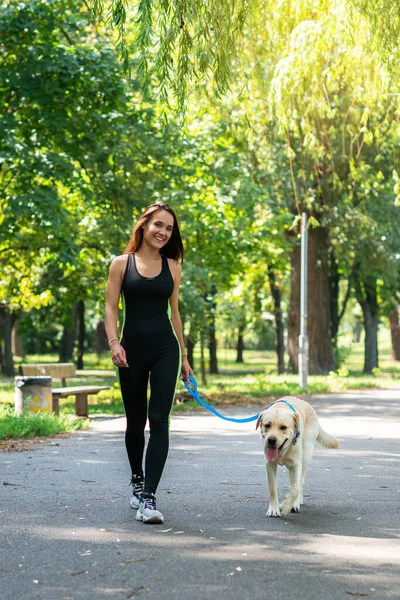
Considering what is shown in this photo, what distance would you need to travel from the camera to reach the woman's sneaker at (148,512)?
629 cm

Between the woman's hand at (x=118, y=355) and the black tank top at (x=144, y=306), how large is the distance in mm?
139

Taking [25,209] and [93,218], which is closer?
[25,209]

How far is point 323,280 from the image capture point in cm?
3105

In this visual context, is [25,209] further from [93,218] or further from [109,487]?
[109,487]

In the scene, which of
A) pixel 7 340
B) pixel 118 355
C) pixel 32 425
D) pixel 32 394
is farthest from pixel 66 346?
pixel 118 355

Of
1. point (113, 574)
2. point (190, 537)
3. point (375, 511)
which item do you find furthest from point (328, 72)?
point (113, 574)

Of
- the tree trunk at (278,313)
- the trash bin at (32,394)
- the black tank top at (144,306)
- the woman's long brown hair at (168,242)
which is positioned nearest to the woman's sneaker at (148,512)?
the black tank top at (144,306)

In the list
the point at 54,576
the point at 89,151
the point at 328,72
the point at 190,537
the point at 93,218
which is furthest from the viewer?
the point at 93,218

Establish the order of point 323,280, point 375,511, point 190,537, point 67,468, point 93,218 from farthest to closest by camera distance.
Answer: point 323,280
point 93,218
point 67,468
point 375,511
point 190,537

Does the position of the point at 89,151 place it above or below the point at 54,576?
above

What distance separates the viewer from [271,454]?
6555 millimetres

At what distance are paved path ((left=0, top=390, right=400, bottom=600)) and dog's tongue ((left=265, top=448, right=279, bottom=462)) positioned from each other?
420 millimetres

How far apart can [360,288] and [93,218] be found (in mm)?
16994

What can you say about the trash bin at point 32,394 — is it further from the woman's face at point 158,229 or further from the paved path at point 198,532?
the woman's face at point 158,229
